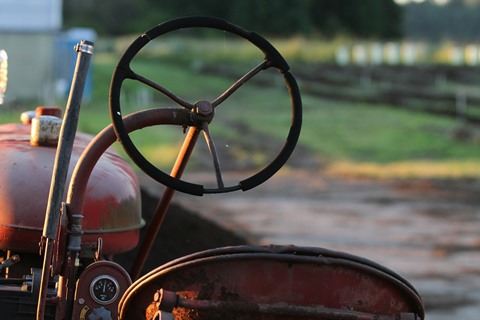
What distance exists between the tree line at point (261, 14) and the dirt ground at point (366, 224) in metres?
43.6

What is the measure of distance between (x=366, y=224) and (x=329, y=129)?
513 inches

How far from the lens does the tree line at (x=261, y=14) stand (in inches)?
2564

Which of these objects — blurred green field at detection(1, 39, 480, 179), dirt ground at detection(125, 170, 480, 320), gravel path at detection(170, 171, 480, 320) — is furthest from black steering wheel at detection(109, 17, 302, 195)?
blurred green field at detection(1, 39, 480, 179)

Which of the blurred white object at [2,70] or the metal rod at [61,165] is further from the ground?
the blurred white object at [2,70]

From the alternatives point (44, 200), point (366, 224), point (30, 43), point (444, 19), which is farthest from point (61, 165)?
point (444, 19)

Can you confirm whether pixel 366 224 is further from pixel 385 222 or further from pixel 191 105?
pixel 191 105

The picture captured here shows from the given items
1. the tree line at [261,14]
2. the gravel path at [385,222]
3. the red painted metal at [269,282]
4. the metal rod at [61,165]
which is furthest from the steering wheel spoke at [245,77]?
the tree line at [261,14]

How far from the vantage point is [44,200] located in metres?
4.56

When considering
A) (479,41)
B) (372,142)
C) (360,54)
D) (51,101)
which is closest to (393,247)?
(372,142)

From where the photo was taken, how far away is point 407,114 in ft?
102

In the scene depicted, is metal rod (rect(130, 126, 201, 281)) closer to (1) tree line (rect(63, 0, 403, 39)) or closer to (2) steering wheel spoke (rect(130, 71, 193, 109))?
(2) steering wheel spoke (rect(130, 71, 193, 109))

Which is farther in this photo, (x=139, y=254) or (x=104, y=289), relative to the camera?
(x=139, y=254)

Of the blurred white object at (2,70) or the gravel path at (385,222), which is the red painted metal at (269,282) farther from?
the gravel path at (385,222)

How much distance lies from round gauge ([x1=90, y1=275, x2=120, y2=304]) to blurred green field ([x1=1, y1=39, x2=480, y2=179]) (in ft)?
40.0
